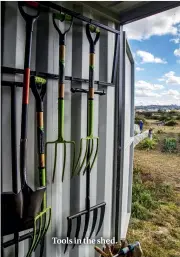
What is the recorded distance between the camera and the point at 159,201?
6.17 feet

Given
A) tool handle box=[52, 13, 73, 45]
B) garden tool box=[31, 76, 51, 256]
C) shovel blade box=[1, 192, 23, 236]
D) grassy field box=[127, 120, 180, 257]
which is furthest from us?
grassy field box=[127, 120, 180, 257]

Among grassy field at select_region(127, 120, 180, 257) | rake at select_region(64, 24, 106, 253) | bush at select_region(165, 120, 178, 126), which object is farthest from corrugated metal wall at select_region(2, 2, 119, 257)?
bush at select_region(165, 120, 178, 126)

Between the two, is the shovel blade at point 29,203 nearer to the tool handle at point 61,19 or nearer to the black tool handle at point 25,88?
the black tool handle at point 25,88

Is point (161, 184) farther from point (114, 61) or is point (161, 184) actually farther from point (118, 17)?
point (118, 17)

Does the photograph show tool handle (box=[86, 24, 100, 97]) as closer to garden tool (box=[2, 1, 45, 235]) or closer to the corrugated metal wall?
the corrugated metal wall

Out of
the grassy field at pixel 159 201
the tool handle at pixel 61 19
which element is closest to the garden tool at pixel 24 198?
the tool handle at pixel 61 19

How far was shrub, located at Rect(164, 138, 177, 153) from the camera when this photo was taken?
1.78 m

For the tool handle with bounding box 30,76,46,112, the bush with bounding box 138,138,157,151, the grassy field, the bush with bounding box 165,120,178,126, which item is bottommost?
the grassy field

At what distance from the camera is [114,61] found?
1.57 metres

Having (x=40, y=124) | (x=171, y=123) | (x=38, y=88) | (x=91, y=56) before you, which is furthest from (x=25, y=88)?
(x=171, y=123)

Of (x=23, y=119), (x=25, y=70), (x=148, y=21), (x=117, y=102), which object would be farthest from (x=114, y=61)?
(x=23, y=119)

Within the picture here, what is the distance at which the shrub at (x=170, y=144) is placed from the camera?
178 centimetres

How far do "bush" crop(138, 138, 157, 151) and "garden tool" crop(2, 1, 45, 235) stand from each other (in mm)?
1245

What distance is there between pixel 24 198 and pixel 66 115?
613 mm
